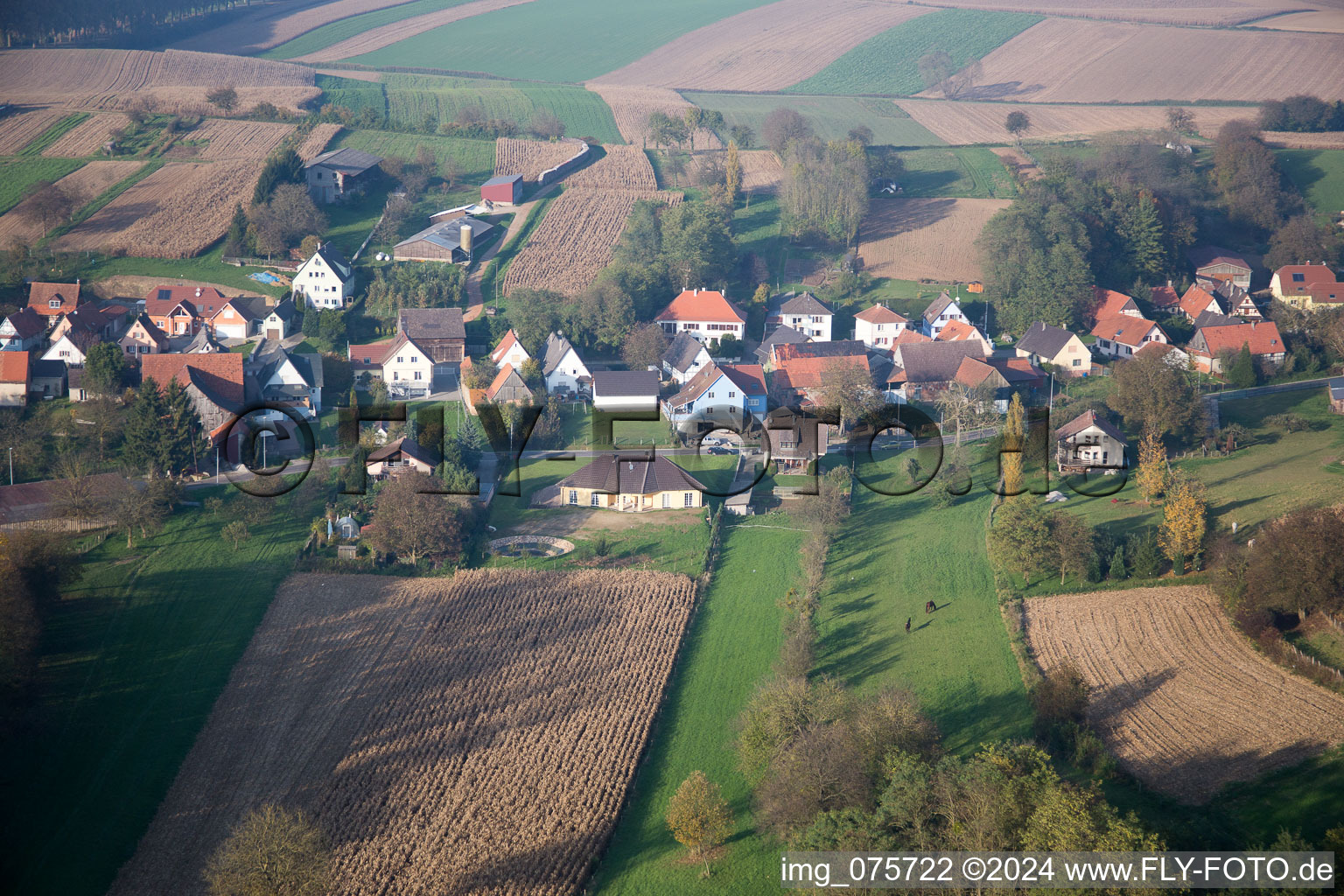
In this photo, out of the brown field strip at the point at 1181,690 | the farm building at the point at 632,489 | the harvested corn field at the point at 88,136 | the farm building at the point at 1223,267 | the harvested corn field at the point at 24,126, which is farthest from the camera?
the harvested corn field at the point at 88,136

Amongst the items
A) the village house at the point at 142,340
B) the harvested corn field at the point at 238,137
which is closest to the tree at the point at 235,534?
the village house at the point at 142,340

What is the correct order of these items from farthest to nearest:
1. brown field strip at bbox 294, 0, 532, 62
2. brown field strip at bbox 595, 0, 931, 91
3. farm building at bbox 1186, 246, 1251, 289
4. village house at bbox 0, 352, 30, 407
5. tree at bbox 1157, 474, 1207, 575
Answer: brown field strip at bbox 294, 0, 532, 62, brown field strip at bbox 595, 0, 931, 91, farm building at bbox 1186, 246, 1251, 289, village house at bbox 0, 352, 30, 407, tree at bbox 1157, 474, 1207, 575

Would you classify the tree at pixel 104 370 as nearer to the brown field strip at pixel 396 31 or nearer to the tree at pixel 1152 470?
the tree at pixel 1152 470

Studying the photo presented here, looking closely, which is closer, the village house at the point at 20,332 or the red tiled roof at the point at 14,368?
the red tiled roof at the point at 14,368

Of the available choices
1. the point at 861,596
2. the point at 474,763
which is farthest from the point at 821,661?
the point at 474,763

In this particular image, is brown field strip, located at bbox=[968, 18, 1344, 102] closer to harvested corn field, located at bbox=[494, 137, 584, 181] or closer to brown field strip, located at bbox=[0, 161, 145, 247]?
harvested corn field, located at bbox=[494, 137, 584, 181]

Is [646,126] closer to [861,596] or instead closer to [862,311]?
[862,311]

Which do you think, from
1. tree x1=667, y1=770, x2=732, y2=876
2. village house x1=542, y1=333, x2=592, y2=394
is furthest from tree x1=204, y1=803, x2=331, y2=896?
village house x1=542, y1=333, x2=592, y2=394
